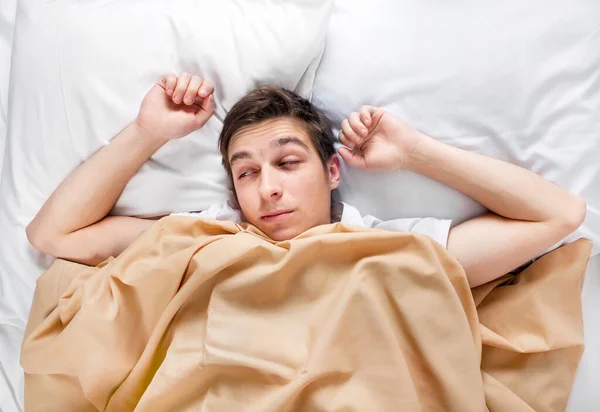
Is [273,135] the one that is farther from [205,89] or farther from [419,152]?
[419,152]

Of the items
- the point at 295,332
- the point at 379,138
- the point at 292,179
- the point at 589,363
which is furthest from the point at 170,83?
the point at 589,363

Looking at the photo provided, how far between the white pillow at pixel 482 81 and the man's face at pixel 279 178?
0.50 feet

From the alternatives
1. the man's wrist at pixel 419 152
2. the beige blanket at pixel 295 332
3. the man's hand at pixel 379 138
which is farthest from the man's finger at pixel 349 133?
the beige blanket at pixel 295 332

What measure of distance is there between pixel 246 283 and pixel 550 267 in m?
0.59

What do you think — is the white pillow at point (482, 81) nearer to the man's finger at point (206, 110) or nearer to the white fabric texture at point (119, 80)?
the white fabric texture at point (119, 80)

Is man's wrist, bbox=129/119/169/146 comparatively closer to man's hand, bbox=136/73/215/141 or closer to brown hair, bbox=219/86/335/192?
man's hand, bbox=136/73/215/141

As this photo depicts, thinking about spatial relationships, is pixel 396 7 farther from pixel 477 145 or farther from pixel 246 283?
pixel 246 283

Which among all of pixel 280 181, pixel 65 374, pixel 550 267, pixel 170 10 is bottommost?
pixel 65 374

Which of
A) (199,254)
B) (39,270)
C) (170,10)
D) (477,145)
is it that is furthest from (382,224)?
(39,270)

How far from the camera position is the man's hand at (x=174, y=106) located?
3.66 feet

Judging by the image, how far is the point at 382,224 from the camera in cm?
113

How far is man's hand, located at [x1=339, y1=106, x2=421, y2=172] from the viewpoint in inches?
42.7

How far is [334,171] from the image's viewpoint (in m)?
1.14

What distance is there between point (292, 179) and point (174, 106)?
0.31m
